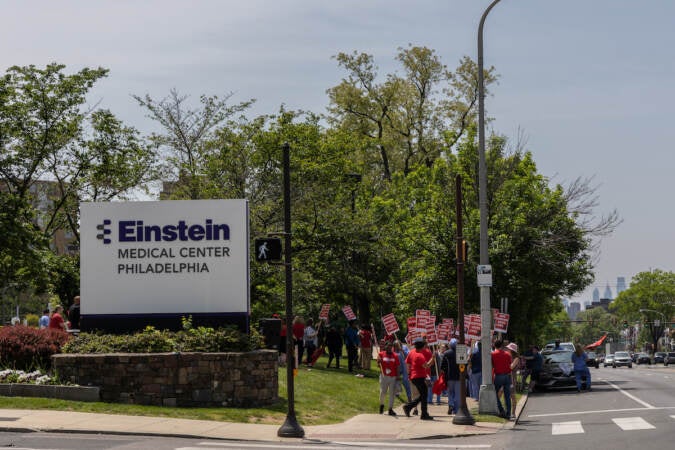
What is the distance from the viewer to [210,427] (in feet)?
58.5

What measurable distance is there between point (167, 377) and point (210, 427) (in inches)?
116

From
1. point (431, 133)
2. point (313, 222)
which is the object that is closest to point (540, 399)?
point (313, 222)

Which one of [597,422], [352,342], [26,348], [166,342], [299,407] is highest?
[166,342]

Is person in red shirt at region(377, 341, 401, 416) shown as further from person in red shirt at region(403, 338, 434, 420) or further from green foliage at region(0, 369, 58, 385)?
green foliage at region(0, 369, 58, 385)

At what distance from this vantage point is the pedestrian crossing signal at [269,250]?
58.5ft

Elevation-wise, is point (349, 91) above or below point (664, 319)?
above

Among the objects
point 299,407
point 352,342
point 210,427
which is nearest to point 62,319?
point 299,407

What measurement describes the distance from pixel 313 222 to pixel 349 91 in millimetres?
24014

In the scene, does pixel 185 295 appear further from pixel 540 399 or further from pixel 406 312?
pixel 406 312

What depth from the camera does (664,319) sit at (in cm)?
12800

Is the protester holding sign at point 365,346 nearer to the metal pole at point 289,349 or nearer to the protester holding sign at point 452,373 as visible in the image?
the protester holding sign at point 452,373

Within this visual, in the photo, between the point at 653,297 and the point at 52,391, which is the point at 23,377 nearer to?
the point at 52,391

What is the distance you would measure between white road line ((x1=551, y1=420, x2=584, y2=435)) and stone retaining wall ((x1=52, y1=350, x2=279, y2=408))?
6431 millimetres

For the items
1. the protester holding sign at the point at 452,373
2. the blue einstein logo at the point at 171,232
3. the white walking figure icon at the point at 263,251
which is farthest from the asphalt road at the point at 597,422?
the blue einstein logo at the point at 171,232
